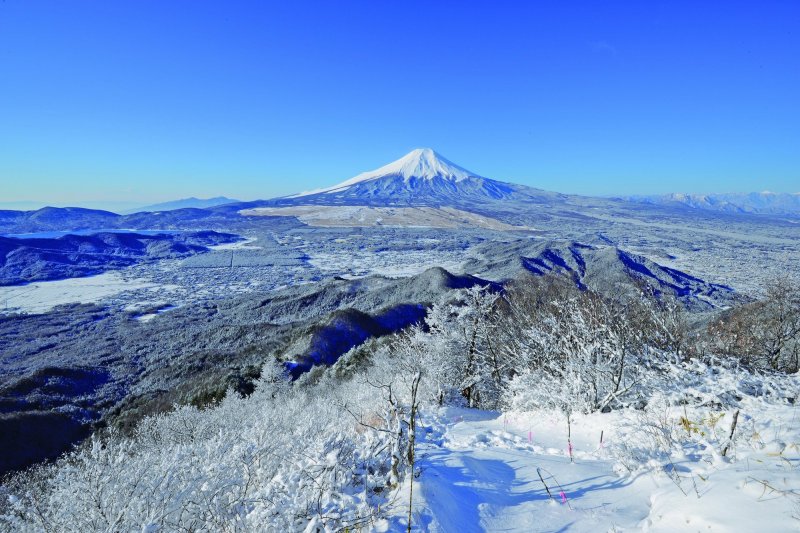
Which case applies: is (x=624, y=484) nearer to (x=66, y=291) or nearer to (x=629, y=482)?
(x=629, y=482)

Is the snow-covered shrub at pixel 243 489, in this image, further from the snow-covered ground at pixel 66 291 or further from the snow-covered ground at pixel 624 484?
the snow-covered ground at pixel 66 291

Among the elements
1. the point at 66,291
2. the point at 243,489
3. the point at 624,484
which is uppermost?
the point at 624,484

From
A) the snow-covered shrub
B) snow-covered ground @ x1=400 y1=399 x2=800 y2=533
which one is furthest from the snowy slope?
the snow-covered shrub

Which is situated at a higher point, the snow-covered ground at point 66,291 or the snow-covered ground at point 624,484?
the snow-covered ground at point 624,484

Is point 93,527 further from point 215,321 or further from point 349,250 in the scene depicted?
point 349,250

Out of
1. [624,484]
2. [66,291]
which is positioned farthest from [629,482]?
[66,291]

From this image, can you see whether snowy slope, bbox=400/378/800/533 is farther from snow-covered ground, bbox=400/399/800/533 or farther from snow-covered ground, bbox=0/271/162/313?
snow-covered ground, bbox=0/271/162/313

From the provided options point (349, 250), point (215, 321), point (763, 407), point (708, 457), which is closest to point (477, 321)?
point (763, 407)

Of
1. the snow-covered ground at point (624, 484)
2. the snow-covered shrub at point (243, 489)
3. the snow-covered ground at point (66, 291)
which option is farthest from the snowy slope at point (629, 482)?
the snow-covered ground at point (66, 291)
